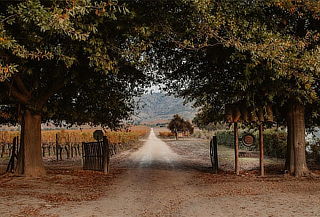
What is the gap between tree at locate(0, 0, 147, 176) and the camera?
27.3ft

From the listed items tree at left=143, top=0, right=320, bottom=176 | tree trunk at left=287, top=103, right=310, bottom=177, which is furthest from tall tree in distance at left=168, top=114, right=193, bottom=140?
tree trunk at left=287, top=103, right=310, bottom=177

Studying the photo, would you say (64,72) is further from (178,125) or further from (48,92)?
(178,125)

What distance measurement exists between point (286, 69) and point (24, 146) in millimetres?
10369

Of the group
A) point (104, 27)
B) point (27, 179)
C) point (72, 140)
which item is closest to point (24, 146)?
point (27, 179)

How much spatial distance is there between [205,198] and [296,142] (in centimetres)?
606

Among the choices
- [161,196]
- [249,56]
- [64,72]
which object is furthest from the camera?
[64,72]

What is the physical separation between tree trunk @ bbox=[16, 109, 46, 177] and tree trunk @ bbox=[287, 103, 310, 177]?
10.2m

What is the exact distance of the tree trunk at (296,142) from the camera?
13.9 m

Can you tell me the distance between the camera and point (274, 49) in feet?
31.3

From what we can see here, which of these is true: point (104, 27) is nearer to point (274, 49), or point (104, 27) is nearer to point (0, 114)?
point (274, 49)

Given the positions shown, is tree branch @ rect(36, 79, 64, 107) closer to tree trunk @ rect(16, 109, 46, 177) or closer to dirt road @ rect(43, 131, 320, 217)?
tree trunk @ rect(16, 109, 46, 177)

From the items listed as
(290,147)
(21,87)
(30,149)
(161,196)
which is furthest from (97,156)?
(290,147)

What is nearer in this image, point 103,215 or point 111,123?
point 103,215

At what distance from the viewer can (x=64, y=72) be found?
12.6 m
